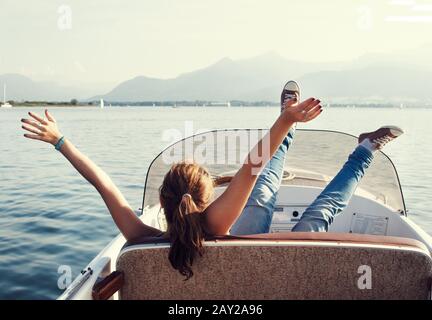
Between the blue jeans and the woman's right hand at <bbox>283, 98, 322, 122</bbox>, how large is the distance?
1287 millimetres

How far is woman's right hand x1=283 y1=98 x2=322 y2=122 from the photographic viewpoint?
195 cm

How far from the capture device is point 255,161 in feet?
6.70

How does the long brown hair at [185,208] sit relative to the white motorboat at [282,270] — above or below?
above

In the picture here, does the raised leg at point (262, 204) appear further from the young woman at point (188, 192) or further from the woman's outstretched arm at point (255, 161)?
the woman's outstretched arm at point (255, 161)

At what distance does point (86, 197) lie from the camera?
987cm

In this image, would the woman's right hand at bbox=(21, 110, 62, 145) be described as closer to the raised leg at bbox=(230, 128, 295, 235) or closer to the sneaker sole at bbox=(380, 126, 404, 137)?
the raised leg at bbox=(230, 128, 295, 235)

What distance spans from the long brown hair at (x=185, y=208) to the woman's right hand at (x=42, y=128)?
0.57m

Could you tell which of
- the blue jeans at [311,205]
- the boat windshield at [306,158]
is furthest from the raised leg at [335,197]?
the boat windshield at [306,158]

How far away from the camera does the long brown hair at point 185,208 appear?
2.16m

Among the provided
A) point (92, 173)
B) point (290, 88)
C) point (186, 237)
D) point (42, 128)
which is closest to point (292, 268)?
point (186, 237)

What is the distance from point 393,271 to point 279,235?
0.54 metres
